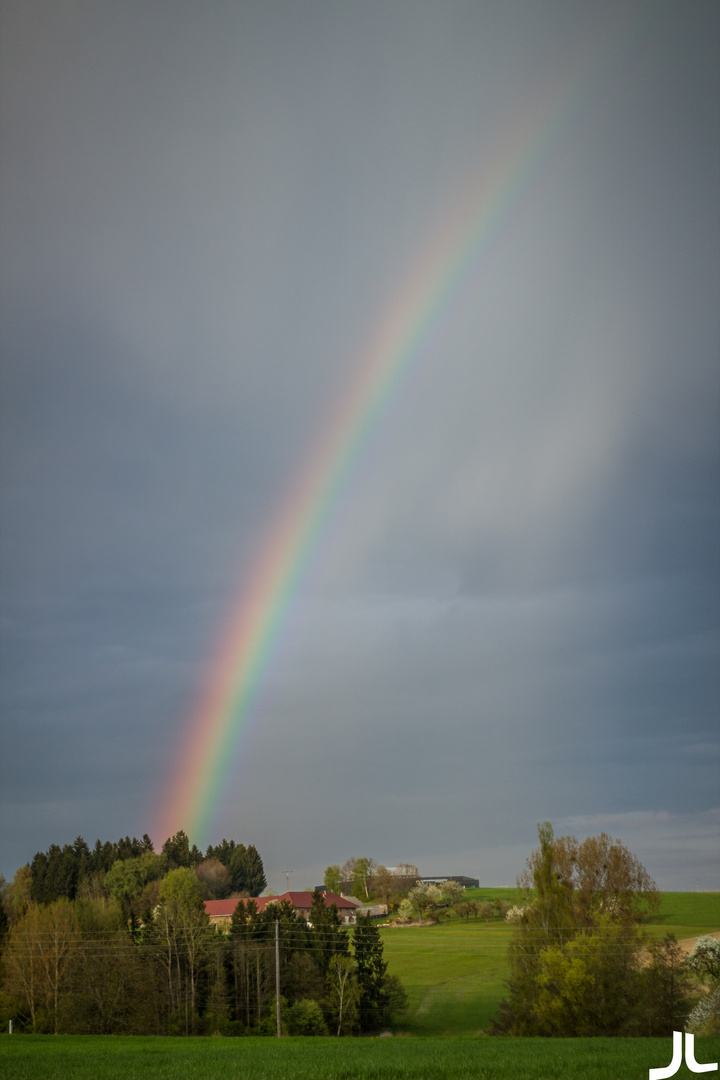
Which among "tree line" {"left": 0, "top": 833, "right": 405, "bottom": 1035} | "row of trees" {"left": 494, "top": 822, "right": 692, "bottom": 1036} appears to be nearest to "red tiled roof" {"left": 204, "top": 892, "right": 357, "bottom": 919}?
"tree line" {"left": 0, "top": 833, "right": 405, "bottom": 1035}

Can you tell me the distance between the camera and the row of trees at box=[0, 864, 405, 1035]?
221ft

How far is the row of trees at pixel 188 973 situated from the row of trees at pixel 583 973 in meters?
18.5

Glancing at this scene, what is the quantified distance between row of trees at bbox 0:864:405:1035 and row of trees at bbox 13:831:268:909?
36.1 metres

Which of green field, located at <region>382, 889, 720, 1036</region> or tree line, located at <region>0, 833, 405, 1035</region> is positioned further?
green field, located at <region>382, 889, 720, 1036</region>

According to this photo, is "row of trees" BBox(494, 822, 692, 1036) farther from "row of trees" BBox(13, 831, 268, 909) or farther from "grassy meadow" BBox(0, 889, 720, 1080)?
"row of trees" BBox(13, 831, 268, 909)

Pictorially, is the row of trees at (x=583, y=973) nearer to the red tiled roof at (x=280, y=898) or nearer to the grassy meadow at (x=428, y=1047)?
the grassy meadow at (x=428, y=1047)

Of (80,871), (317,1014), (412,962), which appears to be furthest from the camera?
(80,871)

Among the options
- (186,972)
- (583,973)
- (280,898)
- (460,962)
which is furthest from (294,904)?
(583,973)

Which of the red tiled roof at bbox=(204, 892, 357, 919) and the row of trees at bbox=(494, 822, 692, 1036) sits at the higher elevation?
the row of trees at bbox=(494, 822, 692, 1036)

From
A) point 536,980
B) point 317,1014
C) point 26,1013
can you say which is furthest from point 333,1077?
point 26,1013

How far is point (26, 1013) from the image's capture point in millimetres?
67812

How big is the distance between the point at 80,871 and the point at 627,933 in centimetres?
11465

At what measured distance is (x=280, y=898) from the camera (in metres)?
Result: 133

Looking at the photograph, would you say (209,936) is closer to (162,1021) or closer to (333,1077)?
(162,1021)
